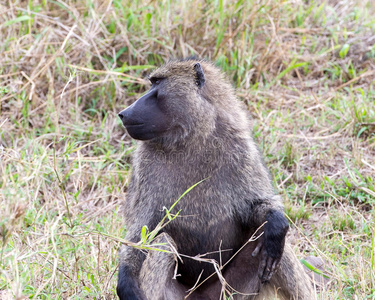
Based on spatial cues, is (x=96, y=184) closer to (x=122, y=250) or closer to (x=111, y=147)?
(x=111, y=147)

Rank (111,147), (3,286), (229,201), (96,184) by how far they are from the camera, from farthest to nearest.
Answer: (111,147)
(96,184)
(229,201)
(3,286)

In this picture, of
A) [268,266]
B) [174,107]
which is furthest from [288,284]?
[174,107]

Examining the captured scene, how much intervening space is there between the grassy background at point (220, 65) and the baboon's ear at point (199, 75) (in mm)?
1089

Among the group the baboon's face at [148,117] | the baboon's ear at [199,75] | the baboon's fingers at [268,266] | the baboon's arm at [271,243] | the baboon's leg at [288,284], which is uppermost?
the baboon's ear at [199,75]

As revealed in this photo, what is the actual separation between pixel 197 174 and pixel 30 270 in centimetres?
89

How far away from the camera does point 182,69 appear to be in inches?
116

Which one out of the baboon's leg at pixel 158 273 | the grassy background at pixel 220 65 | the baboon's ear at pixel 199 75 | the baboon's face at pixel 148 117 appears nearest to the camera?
the baboon's leg at pixel 158 273

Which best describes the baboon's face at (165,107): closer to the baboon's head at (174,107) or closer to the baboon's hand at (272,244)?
the baboon's head at (174,107)

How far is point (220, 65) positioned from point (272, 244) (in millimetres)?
2294

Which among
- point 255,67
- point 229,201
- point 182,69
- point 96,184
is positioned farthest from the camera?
point 255,67

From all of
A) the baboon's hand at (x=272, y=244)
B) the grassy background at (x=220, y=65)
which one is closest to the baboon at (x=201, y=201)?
the baboon's hand at (x=272, y=244)

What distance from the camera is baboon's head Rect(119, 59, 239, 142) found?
2789mm

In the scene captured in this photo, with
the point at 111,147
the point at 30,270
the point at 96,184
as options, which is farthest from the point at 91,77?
the point at 30,270

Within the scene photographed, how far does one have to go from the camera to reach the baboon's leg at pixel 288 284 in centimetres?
278
